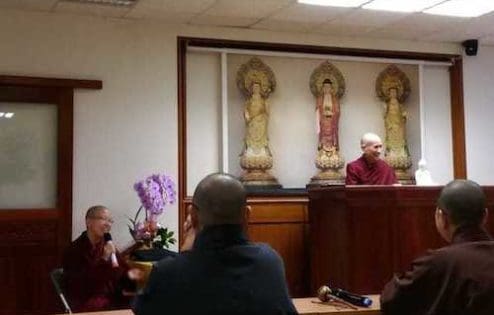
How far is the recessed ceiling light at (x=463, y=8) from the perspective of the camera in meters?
5.29

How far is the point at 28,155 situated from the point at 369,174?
2741 mm

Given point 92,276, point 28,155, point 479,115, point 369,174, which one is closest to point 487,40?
point 479,115

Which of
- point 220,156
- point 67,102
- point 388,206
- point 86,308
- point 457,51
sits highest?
point 457,51

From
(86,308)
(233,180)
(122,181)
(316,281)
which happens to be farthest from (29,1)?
(233,180)

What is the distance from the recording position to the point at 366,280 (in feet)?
Result: 13.6

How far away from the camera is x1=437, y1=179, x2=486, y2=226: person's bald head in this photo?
2.20 metres

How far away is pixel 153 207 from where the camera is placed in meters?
5.21

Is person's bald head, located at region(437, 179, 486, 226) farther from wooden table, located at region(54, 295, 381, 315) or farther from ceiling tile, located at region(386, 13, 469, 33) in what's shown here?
ceiling tile, located at region(386, 13, 469, 33)

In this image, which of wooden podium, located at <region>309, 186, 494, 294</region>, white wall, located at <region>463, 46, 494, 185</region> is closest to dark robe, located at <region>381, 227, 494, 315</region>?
wooden podium, located at <region>309, 186, 494, 294</region>

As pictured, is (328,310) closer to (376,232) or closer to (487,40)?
(376,232)

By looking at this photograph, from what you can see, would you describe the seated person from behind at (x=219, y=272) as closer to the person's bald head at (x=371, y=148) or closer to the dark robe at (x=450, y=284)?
the dark robe at (x=450, y=284)

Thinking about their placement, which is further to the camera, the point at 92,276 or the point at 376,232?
the point at 376,232

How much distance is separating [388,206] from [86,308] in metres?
1.95

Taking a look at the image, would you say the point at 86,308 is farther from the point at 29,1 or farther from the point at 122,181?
the point at 29,1
